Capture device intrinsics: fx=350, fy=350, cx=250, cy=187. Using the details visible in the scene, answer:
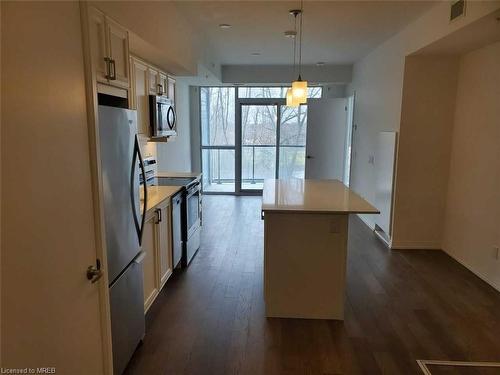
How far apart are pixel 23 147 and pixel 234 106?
6.60 m

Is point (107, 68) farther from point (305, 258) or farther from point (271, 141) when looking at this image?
point (271, 141)

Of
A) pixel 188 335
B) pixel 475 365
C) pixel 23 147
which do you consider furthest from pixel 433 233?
pixel 23 147

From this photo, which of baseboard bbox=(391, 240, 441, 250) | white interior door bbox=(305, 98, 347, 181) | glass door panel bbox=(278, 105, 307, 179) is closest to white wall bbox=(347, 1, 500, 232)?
white interior door bbox=(305, 98, 347, 181)

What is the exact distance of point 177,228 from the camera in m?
3.55

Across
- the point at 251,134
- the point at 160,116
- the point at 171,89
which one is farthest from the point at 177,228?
the point at 251,134

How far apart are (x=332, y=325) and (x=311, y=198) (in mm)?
1033

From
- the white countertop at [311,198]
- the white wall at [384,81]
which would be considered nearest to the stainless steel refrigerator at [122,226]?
the white countertop at [311,198]

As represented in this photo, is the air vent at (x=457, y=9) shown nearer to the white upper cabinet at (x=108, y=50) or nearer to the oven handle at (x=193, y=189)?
the white upper cabinet at (x=108, y=50)

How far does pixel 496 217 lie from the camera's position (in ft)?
11.0

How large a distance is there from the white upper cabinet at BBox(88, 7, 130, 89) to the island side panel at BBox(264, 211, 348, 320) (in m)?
1.44

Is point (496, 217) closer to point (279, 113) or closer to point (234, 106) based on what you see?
point (279, 113)

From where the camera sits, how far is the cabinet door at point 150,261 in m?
2.76

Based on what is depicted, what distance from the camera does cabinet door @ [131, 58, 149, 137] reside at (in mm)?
2941

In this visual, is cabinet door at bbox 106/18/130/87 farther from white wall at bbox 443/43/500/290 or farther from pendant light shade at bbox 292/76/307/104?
white wall at bbox 443/43/500/290
